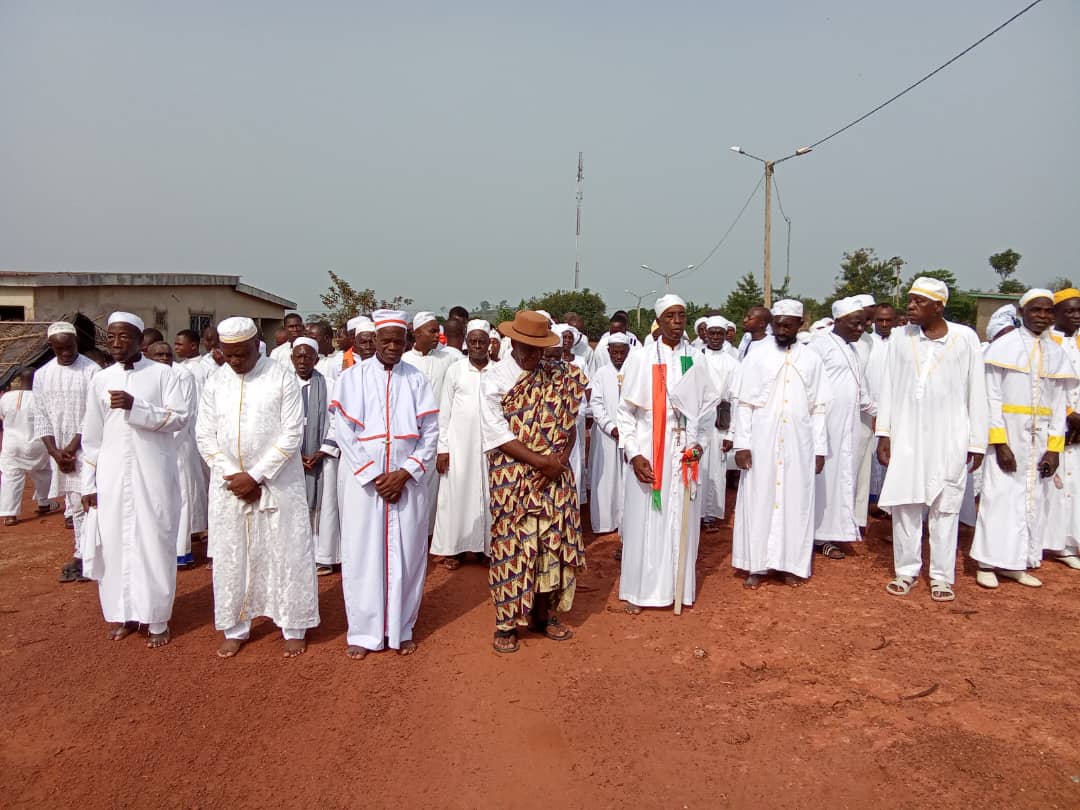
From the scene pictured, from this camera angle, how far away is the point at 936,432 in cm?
543

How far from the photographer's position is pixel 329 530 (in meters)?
6.20

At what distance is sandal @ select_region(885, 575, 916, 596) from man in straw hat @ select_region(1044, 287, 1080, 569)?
1507 mm

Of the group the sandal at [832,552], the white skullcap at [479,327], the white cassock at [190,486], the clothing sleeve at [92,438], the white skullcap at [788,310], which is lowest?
the sandal at [832,552]

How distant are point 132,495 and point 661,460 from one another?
3.50 metres

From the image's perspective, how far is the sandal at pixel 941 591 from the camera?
210 inches

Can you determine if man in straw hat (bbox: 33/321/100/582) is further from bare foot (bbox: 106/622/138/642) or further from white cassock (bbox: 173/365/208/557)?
bare foot (bbox: 106/622/138/642)

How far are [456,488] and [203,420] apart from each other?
2.42 meters

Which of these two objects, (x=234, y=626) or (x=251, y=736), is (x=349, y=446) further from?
(x=251, y=736)

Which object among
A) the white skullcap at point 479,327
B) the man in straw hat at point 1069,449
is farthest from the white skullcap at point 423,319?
the man in straw hat at point 1069,449

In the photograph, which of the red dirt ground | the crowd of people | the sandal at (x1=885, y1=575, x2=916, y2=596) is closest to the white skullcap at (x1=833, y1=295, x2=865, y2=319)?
the crowd of people

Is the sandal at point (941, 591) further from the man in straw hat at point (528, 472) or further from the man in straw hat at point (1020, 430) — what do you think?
the man in straw hat at point (528, 472)

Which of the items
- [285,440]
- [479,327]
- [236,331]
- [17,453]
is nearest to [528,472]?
[285,440]

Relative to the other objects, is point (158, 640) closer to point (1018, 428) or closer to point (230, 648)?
point (230, 648)

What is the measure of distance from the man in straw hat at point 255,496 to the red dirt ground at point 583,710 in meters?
0.33
